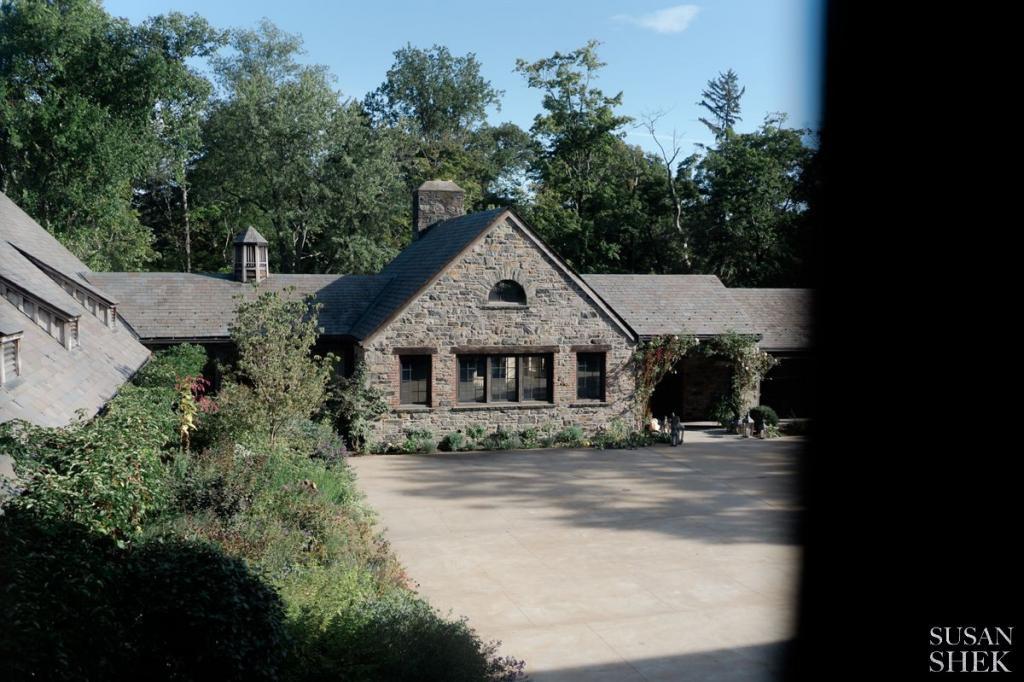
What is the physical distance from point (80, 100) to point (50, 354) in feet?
68.7

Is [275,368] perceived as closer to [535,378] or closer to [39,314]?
[39,314]

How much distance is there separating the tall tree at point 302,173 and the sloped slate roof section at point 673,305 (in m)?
17.6

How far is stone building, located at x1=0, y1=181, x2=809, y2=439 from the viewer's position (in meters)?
23.0

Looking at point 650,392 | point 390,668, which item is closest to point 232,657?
point 390,668

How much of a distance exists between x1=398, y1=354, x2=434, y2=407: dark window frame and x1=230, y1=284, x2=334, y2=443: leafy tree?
481 centimetres

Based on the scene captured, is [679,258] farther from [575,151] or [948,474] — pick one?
[948,474]

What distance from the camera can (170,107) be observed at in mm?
36094

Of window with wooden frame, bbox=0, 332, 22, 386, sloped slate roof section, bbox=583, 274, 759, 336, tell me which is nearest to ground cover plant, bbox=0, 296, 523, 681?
window with wooden frame, bbox=0, 332, 22, 386

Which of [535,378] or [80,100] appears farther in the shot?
[80,100]

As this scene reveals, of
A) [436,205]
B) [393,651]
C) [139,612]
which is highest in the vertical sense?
[436,205]

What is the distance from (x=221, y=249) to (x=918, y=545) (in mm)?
50728

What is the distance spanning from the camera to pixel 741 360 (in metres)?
25.9

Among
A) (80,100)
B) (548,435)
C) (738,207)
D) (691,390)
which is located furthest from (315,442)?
(738,207)

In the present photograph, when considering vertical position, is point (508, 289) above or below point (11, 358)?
above
